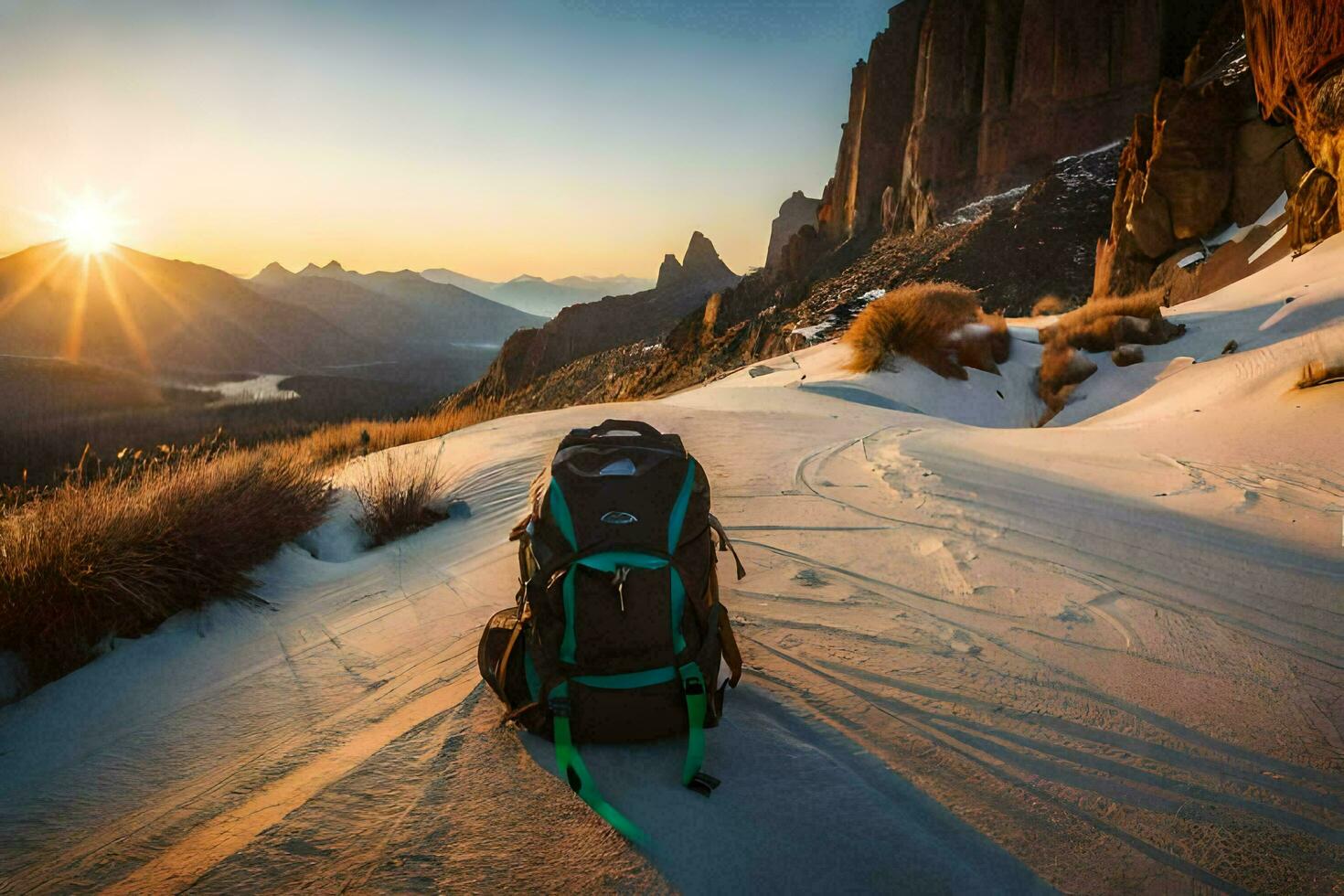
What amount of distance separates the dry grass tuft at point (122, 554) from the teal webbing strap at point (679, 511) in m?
2.74

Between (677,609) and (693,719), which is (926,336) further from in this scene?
(693,719)

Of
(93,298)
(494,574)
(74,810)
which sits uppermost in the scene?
(93,298)

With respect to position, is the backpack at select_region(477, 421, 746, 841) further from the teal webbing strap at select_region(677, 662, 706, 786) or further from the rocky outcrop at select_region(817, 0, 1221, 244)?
the rocky outcrop at select_region(817, 0, 1221, 244)

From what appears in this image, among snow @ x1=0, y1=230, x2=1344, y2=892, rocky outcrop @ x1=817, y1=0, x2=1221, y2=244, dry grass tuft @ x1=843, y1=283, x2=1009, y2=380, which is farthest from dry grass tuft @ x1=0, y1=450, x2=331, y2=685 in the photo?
rocky outcrop @ x1=817, y1=0, x2=1221, y2=244

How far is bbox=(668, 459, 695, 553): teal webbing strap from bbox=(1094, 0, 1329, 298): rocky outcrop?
17.4m

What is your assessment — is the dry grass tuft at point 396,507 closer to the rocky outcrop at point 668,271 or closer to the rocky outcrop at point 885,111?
the rocky outcrop at point 885,111

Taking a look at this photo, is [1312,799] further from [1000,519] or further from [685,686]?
[1000,519]

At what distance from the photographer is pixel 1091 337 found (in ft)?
33.7

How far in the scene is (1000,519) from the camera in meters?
3.78

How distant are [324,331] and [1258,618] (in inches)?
6351

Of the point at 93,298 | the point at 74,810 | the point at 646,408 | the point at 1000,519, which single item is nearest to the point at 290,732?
the point at 74,810

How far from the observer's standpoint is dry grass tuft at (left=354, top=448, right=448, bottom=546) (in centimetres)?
474

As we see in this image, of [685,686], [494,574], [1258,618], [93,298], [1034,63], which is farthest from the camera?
[93,298]

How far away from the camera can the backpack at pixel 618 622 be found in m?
1.92
